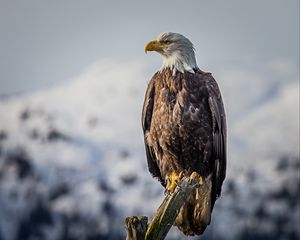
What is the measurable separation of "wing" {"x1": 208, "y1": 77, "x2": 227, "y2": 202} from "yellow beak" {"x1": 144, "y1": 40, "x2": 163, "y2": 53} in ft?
2.76

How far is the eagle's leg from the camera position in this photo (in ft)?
53.8

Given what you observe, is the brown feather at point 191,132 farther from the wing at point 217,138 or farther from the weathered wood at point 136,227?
the weathered wood at point 136,227

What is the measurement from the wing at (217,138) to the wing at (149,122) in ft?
2.56

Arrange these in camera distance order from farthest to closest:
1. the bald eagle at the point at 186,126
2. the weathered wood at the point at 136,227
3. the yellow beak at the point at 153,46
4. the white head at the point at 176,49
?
the white head at the point at 176,49, the yellow beak at the point at 153,46, the bald eagle at the point at 186,126, the weathered wood at the point at 136,227

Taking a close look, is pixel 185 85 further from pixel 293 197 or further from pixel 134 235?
pixel 293 197

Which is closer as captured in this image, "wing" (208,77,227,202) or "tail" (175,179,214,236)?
"tail" (175,179,214,236)

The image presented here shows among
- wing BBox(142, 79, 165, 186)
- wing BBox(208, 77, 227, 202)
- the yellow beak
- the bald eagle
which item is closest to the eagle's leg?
the bald eagle

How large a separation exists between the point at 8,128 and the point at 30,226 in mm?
23280

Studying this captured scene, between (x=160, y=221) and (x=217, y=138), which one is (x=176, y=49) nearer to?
(x=217, y=138)

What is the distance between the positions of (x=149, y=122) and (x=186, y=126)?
0.64 meters

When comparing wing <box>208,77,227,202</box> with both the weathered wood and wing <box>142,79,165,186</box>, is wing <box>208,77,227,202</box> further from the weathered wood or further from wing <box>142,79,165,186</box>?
the weathered wood

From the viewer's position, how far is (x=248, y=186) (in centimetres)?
10675

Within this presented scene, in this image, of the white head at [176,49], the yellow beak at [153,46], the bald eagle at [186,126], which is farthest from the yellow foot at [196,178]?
the yellow beak at [153,46]

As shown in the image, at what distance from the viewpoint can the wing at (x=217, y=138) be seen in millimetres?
16875
